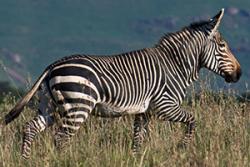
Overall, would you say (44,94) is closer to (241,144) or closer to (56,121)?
(56,121)

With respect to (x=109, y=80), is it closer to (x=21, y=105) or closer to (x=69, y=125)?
(x=69, y=125)

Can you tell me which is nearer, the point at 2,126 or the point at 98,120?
the point at 2,126

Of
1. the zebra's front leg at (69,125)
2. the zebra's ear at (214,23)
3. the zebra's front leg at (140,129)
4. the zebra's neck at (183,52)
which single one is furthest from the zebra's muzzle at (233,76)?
the zebra's front leg at (69,125)

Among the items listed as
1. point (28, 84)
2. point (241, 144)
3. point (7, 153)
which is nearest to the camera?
point (7, 153)

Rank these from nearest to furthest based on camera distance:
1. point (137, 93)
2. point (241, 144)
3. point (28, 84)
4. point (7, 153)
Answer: point (7, 153)
point (241, 144)
point (137, 93)
point (28, 84)

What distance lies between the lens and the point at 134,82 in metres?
11.3

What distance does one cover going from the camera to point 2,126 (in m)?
11.3

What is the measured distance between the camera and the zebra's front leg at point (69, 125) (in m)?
10.5

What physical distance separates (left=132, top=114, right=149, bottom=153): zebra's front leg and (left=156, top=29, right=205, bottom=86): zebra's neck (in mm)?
692

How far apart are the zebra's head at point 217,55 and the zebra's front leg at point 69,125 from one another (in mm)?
2447

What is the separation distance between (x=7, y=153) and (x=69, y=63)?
1.69 meters

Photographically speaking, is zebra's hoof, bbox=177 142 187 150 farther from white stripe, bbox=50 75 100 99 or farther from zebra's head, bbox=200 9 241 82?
zebra's head, bbox=200 9 241 82

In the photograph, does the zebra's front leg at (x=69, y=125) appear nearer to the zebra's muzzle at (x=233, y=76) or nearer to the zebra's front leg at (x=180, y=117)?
the zebra's front leg at (x=180, y=117)

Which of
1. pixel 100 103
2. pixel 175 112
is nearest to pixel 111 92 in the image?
pixel 100 103
